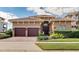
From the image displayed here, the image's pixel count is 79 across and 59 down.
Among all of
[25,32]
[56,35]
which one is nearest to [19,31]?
[25,32]

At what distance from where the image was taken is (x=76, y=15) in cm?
772

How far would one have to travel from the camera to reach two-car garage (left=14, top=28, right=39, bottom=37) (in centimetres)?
776

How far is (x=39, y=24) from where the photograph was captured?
7734 millimetres

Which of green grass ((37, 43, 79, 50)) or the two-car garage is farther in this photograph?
the two-car garage

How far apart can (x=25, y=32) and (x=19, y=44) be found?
17.5 inches

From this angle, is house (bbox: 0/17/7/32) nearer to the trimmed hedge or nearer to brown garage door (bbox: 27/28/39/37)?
→ brown garage door (bbox: 27/28/39/37)

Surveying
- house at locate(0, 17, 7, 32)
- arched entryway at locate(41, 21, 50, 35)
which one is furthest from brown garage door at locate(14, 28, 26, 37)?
arched entryway at locate(41, 21, 50, 35)

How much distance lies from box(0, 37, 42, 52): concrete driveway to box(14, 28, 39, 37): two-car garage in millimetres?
128

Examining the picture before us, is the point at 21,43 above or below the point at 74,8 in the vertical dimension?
below

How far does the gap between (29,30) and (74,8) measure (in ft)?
4.99

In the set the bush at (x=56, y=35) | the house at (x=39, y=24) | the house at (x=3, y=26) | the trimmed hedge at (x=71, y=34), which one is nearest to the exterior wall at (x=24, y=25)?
the house at (x=39, y=24)

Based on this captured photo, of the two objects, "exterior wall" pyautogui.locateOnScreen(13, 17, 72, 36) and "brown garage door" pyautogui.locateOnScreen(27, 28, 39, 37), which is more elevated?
"exterior wall" pyautogui.locateOnScreen(13, 17, 72, 36)
